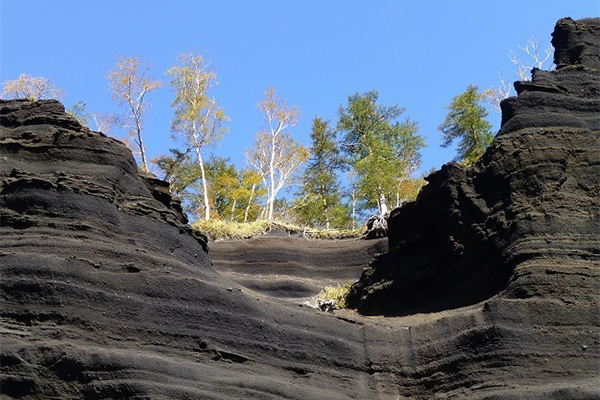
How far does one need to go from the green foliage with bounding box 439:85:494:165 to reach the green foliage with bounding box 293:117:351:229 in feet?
20.7

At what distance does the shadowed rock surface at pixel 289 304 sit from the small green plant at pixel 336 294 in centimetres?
237

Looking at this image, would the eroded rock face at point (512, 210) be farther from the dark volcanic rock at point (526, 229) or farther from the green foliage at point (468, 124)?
the green foliage at point (468, 124)

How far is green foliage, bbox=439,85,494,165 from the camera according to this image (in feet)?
113

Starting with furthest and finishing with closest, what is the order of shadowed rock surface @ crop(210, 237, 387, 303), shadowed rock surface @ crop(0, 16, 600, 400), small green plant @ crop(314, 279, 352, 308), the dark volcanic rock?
shadowed rock surface @ crop(210, 237, 387, 303), small green plant @ crop(314, 279, 352, 308), the dark volcanic rock, shadowed rock surface @ crop(0, 16, 600, 400)

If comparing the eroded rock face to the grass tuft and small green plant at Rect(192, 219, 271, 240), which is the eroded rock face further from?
small green plant at Rect(192, 219, 271, 240)

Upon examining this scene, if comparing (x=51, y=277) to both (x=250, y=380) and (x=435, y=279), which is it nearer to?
(x=250, y=380)

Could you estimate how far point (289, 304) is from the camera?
12312 millimetres

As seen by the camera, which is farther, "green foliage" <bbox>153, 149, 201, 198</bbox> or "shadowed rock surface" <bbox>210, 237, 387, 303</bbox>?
"green foliage" <bbox>153, 149, 201, 198</bbox>

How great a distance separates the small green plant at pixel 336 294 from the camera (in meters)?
16.8

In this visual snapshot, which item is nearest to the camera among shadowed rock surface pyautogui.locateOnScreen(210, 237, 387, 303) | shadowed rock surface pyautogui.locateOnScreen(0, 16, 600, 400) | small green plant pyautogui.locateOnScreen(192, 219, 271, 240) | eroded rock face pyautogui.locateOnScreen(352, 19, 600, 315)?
shadowed rock surface pyautogui.locateOnScreen(0, 16, 600, 400)

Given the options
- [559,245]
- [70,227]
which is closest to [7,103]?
[70,227]

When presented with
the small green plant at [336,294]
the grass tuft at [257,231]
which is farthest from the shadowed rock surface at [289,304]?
the grass tuft at [257,231]

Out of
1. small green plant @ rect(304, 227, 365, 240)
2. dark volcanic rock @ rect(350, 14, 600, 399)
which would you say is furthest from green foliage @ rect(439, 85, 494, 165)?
dark volcanic rock @ rect(350, 14, 600, 399)

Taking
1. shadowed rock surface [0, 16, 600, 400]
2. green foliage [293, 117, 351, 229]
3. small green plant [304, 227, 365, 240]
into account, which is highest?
green foliage [293, 117, 351, 229]
